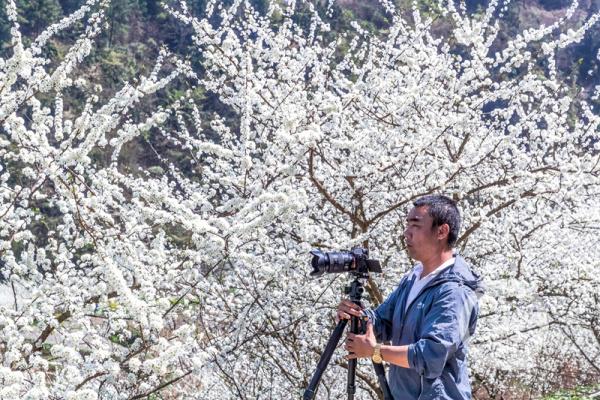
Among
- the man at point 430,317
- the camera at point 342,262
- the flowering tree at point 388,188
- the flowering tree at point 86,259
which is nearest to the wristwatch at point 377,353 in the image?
the man at point 430,317

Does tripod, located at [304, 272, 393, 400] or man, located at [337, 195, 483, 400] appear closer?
man, located at [337, 195, 483, 400]

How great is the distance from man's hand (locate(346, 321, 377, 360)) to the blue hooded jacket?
14cm

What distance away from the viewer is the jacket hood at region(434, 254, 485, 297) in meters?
2.70

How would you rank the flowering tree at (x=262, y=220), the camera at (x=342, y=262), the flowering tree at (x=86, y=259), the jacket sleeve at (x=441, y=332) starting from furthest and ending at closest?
the flowering tree at (x=262, y=220), the flowering tree at (x=86, y=259), the camera at (x=342, y=262), the jacket sleeve at (x=441, y=332)

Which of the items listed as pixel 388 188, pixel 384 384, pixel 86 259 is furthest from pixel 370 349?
pixel 388 188

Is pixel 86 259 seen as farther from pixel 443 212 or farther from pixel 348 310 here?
pixel 443 212

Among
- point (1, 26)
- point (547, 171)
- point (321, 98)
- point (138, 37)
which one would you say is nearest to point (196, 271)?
point (321, 98)

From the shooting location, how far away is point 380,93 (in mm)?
6258

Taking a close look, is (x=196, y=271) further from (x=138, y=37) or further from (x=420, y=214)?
(x=138, y=37)

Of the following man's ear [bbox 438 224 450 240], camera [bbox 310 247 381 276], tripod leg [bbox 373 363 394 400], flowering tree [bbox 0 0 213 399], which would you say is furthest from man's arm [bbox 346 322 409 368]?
flowering tree [bbox 0 0 213 399]

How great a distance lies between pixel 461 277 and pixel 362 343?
1.29ft

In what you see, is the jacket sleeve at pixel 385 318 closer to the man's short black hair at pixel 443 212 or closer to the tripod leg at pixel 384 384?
the tripod leg at pixel 384 384

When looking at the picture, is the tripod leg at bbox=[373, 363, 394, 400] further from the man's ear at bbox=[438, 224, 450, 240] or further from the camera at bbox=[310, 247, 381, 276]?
the man's ear at bbox=[438, 224, 450, 240]

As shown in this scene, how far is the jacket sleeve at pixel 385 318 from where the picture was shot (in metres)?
2.96
